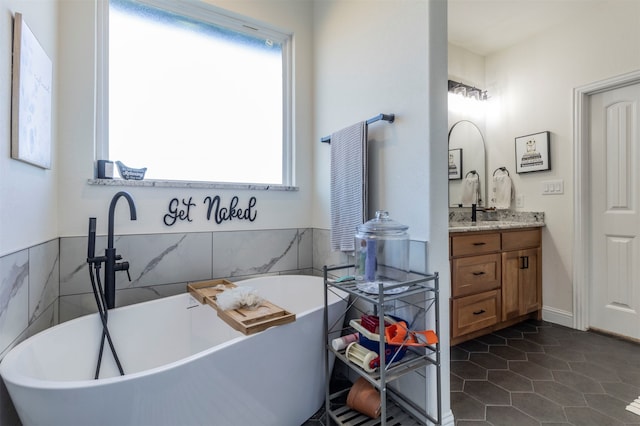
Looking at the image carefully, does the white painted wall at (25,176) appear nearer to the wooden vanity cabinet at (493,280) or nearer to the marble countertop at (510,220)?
the wooden vanity cabinet at (493,280)

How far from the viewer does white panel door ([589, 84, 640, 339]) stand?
2312mm

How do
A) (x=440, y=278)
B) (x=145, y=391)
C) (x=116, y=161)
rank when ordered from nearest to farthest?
1. (x=145, y=391)
2. (x=440, y=278)
3. (x=116, y=161)

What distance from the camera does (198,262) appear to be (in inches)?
77.0

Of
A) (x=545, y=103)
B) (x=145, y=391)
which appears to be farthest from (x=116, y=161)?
(x=545, y=103)

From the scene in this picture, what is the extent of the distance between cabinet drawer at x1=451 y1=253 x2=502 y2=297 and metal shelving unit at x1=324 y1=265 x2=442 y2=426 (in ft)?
2.61

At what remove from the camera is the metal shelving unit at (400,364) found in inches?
47.4

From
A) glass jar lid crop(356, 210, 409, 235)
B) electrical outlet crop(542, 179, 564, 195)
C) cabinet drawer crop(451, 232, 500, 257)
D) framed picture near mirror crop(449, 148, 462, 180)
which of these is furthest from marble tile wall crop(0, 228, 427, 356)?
electrical outlet crop(542, 179, 564, 195)

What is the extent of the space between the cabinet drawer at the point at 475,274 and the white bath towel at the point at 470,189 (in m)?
0.79

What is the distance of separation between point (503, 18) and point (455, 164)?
130cm

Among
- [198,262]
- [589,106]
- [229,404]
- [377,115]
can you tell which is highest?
[589,106]

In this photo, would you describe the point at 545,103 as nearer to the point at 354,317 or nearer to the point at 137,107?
the point at 354,317

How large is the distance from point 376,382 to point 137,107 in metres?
2.07

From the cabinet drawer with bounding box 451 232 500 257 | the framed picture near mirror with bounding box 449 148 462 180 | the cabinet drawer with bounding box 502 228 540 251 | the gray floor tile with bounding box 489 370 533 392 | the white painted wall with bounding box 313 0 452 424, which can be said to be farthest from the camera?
the framed picture near mirror with bounding box 449 148 462 180

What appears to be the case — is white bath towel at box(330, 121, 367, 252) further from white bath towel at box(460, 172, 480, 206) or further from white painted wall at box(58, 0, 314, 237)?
white bath towel at box(460, 172, 480, 206)
